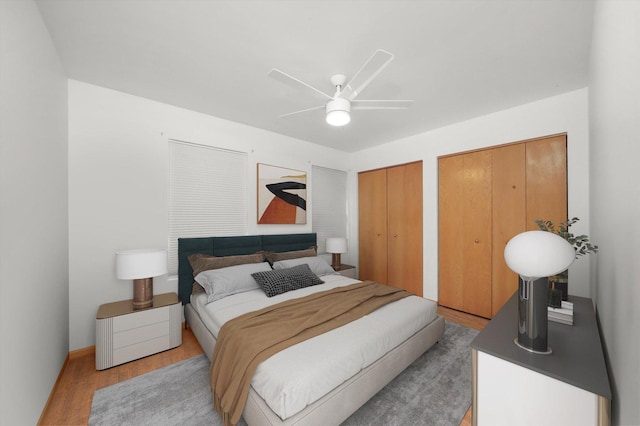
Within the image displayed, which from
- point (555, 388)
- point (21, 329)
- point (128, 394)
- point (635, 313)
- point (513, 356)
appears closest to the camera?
point (635, 313)

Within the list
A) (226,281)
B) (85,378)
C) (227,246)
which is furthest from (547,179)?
(85,378)

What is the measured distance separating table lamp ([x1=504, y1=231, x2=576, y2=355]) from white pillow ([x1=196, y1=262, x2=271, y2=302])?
95.1 inches

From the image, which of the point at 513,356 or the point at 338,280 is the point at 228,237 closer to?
the point at 338,280

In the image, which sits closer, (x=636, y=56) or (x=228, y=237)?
(x=636, y=56)

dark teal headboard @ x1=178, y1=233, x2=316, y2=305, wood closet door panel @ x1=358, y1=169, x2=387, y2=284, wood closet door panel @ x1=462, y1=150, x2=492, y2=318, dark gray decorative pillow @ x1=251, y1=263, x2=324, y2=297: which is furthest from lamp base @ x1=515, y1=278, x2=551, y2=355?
wood closet door panel @ x1=358, y1=169, x2=387, y2=284

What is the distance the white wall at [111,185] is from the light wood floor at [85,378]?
334 millimetres

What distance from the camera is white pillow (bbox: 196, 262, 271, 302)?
2.63 m

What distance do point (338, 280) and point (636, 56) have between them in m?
2.95

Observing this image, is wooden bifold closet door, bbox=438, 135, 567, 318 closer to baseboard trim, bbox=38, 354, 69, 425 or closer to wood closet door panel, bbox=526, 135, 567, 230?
wood closet door panel, bbox=526, 135, 567, 230

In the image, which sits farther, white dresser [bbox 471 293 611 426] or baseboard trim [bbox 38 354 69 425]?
baseboard trim [bbox 38 354 69 425]

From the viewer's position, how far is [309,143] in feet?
14.6

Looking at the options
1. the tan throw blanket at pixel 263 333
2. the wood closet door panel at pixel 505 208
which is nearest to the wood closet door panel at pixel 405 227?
the wood closet door panel at pixel 505 208

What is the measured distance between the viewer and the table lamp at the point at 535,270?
0.98 meters

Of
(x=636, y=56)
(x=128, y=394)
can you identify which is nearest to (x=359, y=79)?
(x=636, y=56)
